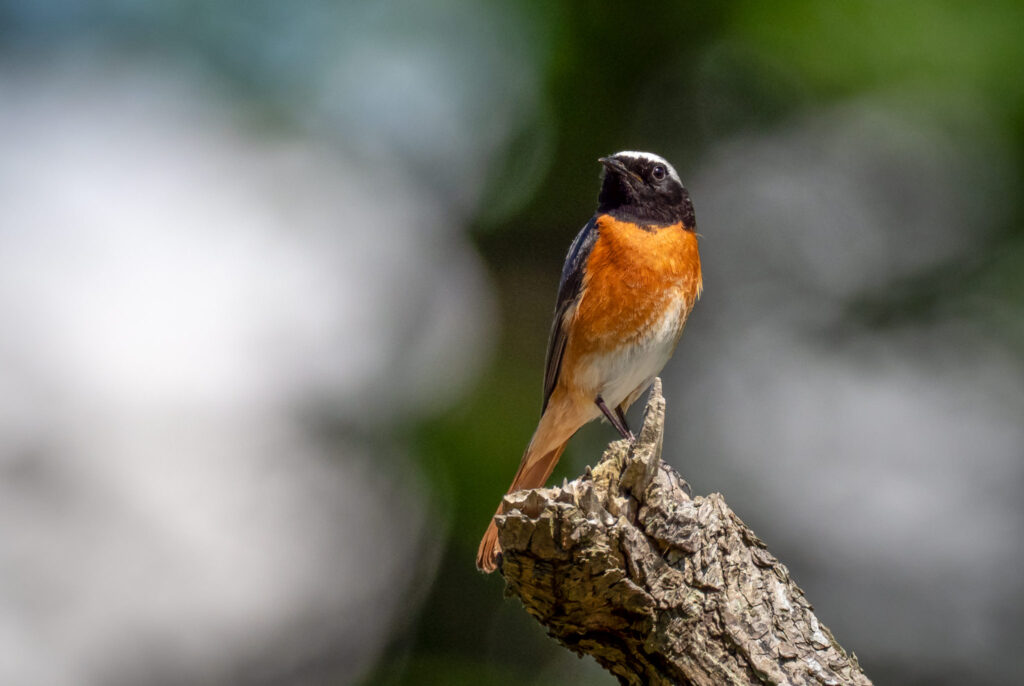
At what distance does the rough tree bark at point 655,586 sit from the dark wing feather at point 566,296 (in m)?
2.16

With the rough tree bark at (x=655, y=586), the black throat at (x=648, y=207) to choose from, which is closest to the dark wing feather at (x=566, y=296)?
the black throat at (x=648, y=207)

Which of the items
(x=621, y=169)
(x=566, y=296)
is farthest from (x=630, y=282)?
(x=621, y=169)

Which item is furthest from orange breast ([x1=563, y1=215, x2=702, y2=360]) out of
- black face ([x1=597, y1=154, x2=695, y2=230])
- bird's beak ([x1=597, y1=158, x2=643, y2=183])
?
bird's beak ([x1=597, y1=158, x2=643, y2=183])

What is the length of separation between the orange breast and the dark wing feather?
0.06m

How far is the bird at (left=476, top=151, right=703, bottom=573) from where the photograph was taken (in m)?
4.93

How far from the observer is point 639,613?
287 centimetres

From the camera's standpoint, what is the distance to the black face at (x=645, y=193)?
5.16m

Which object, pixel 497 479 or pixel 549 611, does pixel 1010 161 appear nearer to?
pixel 497 479

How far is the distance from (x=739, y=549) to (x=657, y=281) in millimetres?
2117

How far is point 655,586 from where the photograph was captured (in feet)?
9.40

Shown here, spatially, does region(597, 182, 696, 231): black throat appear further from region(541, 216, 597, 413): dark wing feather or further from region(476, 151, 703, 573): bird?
region(541, 216, 597, 413): dark wing feather

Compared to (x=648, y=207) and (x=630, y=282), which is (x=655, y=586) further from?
(x=648, y=207)

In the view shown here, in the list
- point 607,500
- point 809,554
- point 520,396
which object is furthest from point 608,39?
point 607,500

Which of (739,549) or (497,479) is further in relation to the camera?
(497,479)
